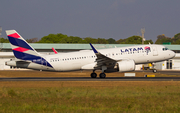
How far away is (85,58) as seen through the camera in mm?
37469

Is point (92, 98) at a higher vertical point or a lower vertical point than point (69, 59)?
lower

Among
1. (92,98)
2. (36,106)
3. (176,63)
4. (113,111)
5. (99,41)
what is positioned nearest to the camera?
(113,111)

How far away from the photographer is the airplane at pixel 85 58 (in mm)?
35469

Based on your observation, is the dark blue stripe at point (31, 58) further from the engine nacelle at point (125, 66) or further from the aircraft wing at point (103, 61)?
the engine nacelle at point (125, 66)

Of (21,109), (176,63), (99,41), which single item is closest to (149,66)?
(176,63)

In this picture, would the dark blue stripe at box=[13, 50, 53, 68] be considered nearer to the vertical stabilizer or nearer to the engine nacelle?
the vertical stabilizer

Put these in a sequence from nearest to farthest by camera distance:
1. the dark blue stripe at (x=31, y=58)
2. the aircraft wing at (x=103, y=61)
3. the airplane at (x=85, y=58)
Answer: the aircraft wing at (x=103, y=61), the airplane at (x=85, y=58), the dark blue stripe at (x=31, y=58)

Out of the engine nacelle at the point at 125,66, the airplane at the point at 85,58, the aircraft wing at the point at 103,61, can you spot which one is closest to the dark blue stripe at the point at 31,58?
the airplane at the point at 85,58

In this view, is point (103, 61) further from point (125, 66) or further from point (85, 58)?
point (125, 66)

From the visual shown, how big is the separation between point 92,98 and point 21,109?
5827 mm

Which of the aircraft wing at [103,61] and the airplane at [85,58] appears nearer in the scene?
the aircraft wing at [103,61]

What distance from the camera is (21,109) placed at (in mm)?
13984

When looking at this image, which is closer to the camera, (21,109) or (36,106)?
(21,109)

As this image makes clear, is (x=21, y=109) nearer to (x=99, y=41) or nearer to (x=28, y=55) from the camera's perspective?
(x=28, y=55)
